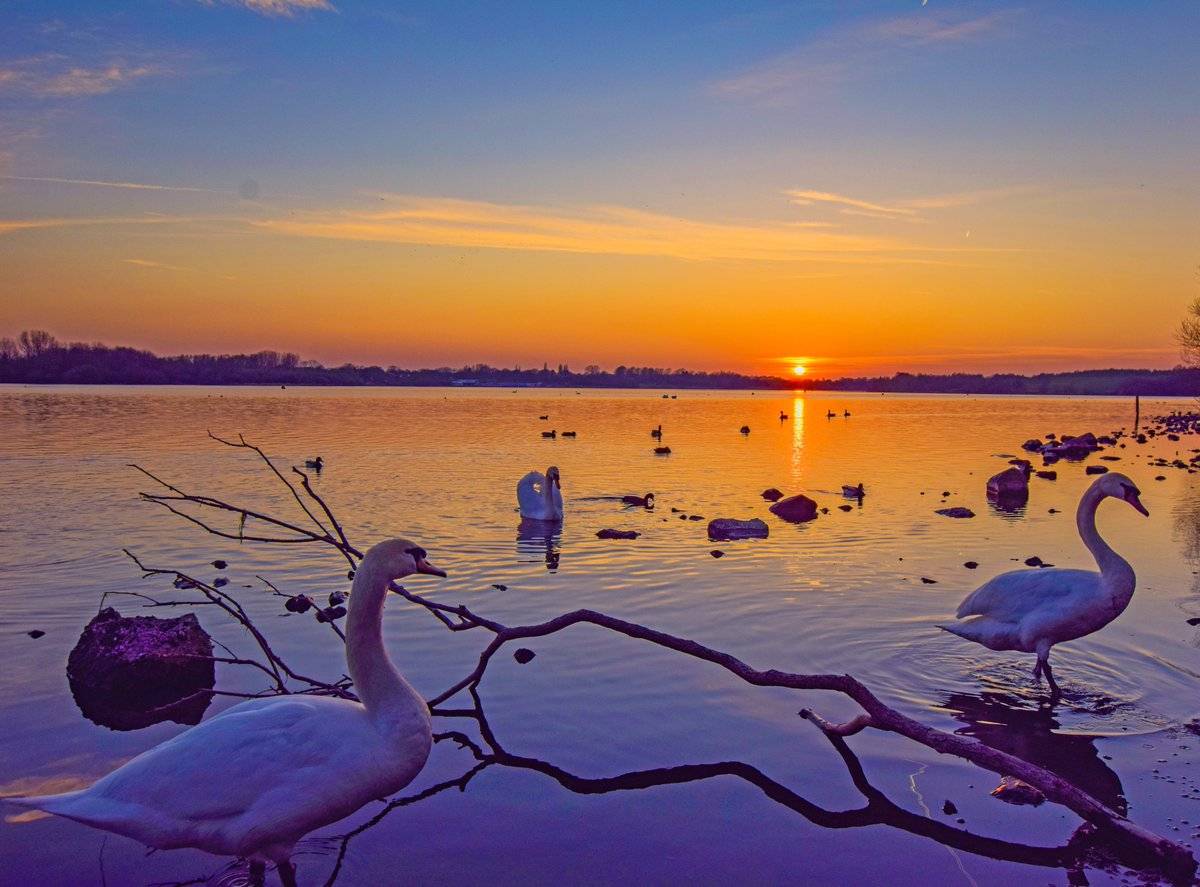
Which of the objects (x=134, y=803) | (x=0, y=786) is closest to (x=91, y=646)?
(x=0, y=786)

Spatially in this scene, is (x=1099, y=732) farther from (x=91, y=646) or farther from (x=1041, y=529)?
(x=1041, y=529)

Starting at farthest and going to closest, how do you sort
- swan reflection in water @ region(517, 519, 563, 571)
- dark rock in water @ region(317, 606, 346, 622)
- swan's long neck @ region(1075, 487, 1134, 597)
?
swan reflection in water @ region(517, 519, 563, 571), dark rock in water @ region(317, 606, 346, 622), swan's long neck @ region(1075, 487, 1134, 597)

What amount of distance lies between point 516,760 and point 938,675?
15.4 feet

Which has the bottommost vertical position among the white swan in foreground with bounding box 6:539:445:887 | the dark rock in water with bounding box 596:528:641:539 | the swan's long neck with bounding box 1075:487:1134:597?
the dark rock in water with bounding box 596:528:641:539

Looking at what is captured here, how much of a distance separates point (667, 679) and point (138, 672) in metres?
5.18

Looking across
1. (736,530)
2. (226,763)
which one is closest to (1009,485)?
(736,530)

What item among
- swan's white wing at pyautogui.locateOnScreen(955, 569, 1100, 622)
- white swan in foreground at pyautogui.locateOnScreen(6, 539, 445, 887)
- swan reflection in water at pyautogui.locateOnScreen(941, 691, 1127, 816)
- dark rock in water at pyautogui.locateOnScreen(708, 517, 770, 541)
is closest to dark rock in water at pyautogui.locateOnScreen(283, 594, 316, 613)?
white swan in foreground at pyautogui.locateOnScreen(6, 539, 445, 887)

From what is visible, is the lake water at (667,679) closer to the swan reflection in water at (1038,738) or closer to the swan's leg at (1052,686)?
the swan reflection in water at (1038,738)

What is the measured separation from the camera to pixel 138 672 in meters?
8.51

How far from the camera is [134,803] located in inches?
192

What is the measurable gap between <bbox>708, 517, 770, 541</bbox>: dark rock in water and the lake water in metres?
0.50

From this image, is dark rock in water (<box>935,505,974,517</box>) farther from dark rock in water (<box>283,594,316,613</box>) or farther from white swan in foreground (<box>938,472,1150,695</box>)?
dark rock in water (<box>283,594,316,613</box>)

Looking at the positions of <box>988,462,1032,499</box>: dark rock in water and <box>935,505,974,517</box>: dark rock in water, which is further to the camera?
<box>988,462,1032,499</box>: dark rock in water

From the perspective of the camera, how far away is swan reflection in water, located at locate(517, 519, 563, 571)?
52.4ft
